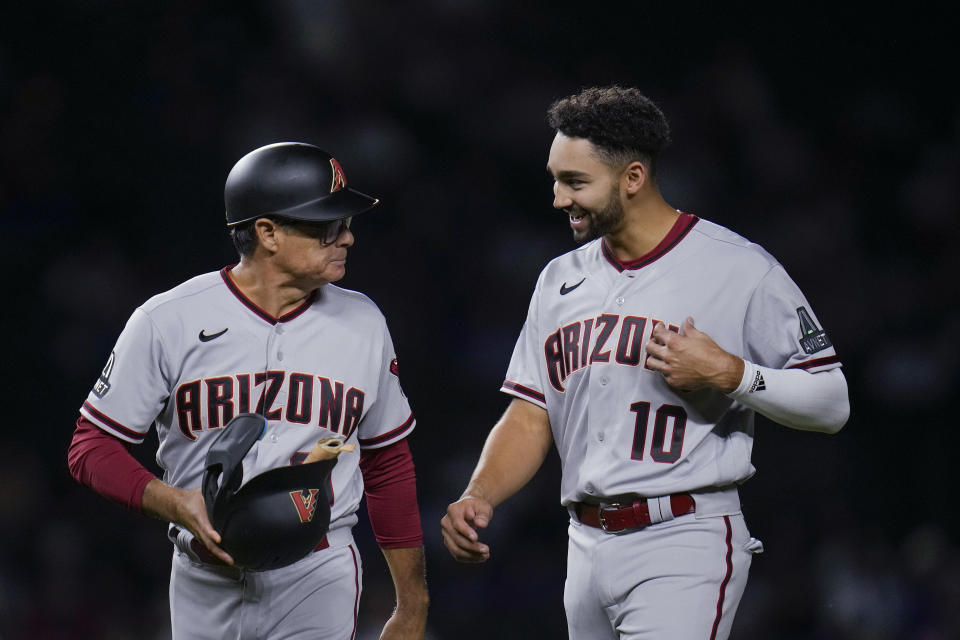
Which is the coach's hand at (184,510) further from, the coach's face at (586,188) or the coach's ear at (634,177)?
the coach's ear at (634,177)

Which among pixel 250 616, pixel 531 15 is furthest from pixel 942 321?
pixel 250 616

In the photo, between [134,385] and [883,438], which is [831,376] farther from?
[883,438]

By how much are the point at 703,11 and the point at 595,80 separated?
0.82 meters

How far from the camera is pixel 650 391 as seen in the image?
2.72m

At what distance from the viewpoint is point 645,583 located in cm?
262

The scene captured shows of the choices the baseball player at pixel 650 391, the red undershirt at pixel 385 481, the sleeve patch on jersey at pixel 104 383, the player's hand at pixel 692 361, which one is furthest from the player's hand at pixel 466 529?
the sleeve patch on jersey at pixel 104 383

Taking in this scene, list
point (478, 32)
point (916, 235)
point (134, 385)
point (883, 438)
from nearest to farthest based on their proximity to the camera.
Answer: point (134, 385) < point (883, 438) < point (916, 235) < point (478, 32)

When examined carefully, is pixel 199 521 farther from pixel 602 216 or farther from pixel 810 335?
pixel 810 335

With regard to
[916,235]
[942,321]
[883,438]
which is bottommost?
[883,438]

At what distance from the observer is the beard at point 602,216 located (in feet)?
9.14

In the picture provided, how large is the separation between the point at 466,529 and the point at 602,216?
86 cm

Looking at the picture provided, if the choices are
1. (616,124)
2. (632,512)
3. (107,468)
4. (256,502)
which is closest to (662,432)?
(632,512)

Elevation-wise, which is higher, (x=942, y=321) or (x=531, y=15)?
(x=531, y=15)

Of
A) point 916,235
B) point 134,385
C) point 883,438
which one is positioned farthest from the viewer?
point 916,235
